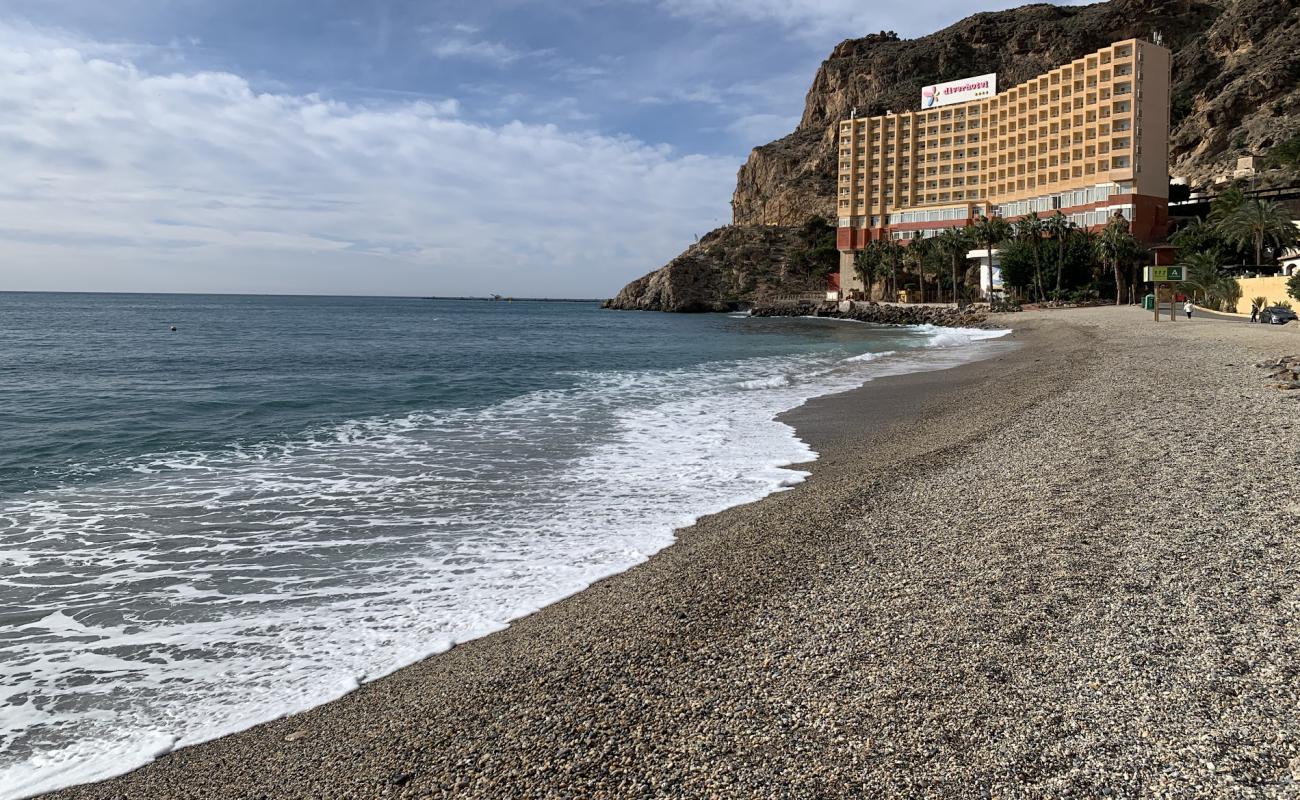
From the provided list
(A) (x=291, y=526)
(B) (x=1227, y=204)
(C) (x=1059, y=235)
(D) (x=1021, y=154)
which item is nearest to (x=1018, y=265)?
(C) (x=1059, y=235)

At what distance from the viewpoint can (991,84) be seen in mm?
104000

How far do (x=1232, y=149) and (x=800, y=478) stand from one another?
366ft

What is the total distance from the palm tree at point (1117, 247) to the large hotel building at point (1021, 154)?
9.39 metres

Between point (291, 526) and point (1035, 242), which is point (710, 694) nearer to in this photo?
point (291, 526)

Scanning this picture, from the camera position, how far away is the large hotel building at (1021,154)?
265 feet

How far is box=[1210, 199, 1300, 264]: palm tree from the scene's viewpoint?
176 feet

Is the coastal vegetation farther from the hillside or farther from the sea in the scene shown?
the hillside

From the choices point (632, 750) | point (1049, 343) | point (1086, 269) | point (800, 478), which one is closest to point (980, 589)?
point (632, 750)

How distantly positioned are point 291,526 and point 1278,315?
4288cm

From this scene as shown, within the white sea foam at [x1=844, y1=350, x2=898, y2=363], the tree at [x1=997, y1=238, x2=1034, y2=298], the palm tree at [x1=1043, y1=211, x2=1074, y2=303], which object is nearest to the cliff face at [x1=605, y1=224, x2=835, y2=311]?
the tree at [x1=997, y1=238, x2=1034, y2=298]


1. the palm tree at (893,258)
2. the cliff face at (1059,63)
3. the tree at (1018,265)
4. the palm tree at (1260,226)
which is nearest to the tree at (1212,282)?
the palm tree at (1260,226)

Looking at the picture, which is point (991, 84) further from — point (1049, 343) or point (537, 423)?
point (537, 423)

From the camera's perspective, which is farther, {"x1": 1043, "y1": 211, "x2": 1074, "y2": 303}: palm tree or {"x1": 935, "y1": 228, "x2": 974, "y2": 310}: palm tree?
{"x1": 935, "y1": 228, "x2": 974, "y2": 310}: palm tree

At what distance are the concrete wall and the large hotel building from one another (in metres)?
35.6
